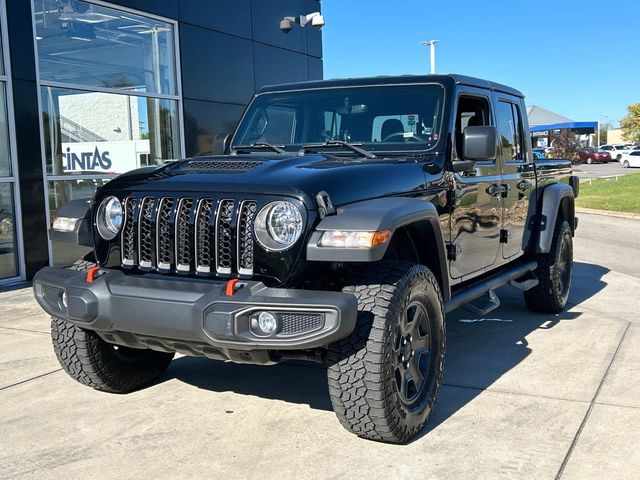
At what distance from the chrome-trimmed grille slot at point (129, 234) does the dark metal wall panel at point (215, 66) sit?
8219 mm

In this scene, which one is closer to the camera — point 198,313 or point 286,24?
point 198,313

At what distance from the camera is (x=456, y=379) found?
180 inches

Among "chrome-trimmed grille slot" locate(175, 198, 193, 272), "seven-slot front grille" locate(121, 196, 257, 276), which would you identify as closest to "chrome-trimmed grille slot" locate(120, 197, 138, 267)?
"seven-slot front grille" locate(121, 196, 257, 276)

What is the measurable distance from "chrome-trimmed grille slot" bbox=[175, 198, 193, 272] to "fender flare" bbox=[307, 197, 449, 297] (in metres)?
0.66

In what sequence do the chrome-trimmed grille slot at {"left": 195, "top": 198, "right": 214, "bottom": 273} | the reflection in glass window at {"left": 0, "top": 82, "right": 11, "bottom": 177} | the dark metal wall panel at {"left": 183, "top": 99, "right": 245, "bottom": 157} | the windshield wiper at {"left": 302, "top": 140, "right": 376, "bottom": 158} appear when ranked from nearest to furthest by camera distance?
the chrome-trimmed grille slot at {"left": 195, "top": 198, "right": 214, "bottom": 273} → the windshield wiper at {"left": 302, "top": 140, "right": 376, "bottom": 158} → the reflection in glass window at {"left": 0, "top": 82, "right": 11, "bottom": 177} → the dark metal wall panel at {"left": 183, "top": 99, "right": 245, "bottom": 157}

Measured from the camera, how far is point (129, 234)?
3.60m

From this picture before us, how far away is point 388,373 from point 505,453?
73 centimetres

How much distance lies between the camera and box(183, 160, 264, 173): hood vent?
3.60 meters

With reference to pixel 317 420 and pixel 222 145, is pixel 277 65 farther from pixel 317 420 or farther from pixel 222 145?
pixel 317 420

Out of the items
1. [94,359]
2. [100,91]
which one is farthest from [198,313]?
[100,91]

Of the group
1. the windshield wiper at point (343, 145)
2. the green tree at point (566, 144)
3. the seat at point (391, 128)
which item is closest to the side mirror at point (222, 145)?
the windshield wiper at point (343, 145)

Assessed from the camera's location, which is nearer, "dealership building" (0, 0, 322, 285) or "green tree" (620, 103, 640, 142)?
"dealership building" (0, 0, 322, 285)

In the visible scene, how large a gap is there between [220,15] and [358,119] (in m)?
8.23

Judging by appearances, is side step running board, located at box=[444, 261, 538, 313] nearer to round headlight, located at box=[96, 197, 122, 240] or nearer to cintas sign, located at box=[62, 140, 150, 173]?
round headlight, located at box=[96, 197, 122, 240]
